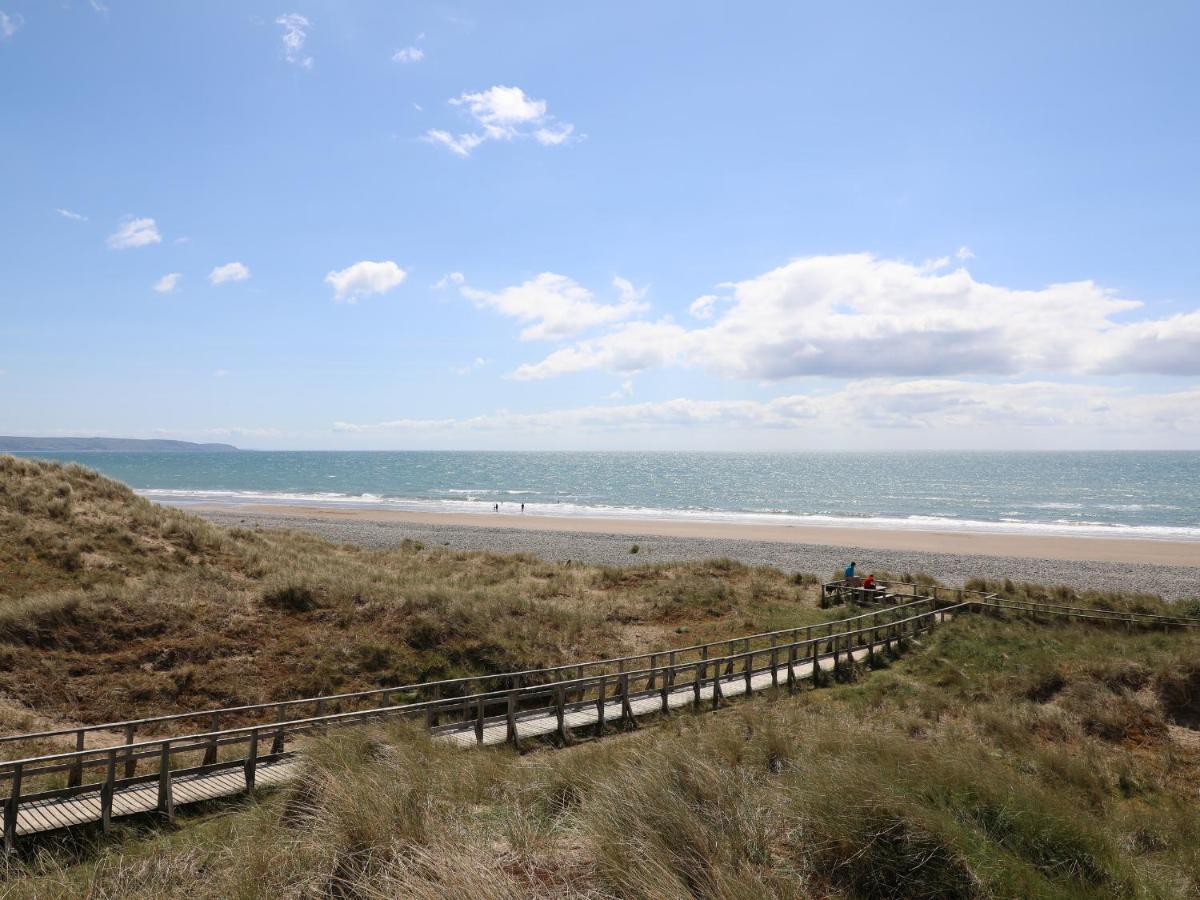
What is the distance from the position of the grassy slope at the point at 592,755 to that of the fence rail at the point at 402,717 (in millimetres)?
844

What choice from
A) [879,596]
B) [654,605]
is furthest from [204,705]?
[879,596]

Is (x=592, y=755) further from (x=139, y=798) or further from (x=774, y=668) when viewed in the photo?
(x=774, y=668)

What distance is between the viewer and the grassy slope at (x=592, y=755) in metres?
4.96

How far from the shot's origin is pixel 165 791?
854 centimetres

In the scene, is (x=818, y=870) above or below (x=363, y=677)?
above

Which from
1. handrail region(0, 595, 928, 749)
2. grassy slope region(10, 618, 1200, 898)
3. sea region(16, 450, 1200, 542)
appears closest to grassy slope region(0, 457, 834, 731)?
handrail region(0, 595, 928, 749)

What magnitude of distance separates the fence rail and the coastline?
27545mm

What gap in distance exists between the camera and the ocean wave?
60.7 meters

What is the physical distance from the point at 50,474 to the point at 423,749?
2510cm

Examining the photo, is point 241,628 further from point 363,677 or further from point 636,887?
point 636,887

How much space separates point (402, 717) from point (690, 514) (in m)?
68.1

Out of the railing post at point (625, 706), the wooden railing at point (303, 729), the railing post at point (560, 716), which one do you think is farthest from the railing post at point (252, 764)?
the railing post at point (625, 706)

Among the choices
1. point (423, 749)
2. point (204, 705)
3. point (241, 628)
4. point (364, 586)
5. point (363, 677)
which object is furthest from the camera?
point (364, 586)

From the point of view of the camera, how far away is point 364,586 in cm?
2120
